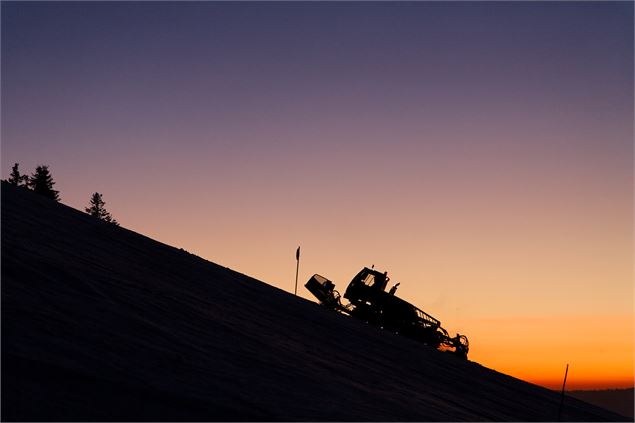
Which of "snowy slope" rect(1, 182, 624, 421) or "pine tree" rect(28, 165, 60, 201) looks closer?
"snowy slope" rect(1, 182, 624, 421)

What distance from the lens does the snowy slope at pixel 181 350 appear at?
20.9 ft

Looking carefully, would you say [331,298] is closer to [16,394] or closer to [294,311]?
[294,311]

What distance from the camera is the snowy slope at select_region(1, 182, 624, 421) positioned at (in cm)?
638

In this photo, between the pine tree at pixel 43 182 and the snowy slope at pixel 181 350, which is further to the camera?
the pine tree at pixel 43 182

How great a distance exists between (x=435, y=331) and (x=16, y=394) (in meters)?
19.6

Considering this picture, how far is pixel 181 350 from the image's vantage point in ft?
26.8

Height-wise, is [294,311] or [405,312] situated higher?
[405,312]

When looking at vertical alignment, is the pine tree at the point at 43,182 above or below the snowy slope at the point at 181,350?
above

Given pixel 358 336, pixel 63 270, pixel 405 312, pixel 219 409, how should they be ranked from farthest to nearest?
pixel 405 312 → pixel 358 336 → pixel 63 270 → pixel 219 409

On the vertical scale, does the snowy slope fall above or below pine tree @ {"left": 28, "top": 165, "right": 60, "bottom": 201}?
below

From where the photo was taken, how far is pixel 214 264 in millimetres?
16688

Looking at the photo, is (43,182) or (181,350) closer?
(181,350)

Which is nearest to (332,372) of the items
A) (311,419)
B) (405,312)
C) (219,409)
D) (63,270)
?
Answer: (311,419)

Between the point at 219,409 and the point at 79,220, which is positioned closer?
the point at 219,409
